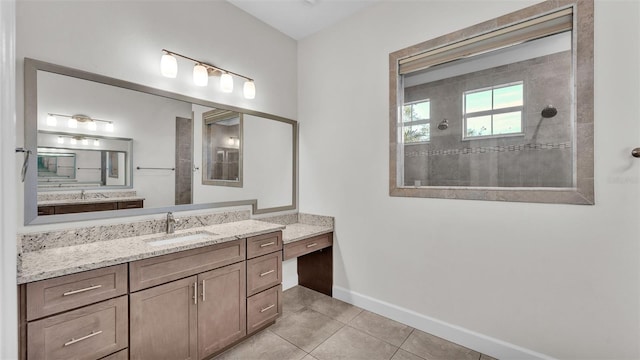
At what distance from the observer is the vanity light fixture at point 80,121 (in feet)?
5.21

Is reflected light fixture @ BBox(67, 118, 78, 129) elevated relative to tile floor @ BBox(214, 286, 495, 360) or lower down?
elevated

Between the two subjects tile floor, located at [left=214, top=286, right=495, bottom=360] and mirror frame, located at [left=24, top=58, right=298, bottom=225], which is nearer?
mirror frame, located at [left=24, top=58, right=298, bottom=225]

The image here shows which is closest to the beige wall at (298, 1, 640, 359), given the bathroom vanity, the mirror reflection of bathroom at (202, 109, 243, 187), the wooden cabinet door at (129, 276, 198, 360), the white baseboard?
the white baseboard

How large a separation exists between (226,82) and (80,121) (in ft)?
3.43

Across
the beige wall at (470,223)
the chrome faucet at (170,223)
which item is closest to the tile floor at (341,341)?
the beige wall at (470,223)

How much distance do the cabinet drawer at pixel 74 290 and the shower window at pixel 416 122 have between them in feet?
7.25

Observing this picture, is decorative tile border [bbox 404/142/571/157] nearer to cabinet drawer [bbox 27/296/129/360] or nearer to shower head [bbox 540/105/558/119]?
shower head [bbox 540/105/558/119]

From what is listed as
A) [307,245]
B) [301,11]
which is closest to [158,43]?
[301,11]

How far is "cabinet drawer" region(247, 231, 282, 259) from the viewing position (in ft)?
Result: 6.55

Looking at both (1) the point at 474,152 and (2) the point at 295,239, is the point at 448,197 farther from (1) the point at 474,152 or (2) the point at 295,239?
(2) the point at 295,239

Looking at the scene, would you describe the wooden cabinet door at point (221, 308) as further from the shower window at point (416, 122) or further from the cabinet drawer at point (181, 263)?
the shower window at point (416, 122)

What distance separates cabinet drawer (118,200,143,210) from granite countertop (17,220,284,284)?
22 centimetres

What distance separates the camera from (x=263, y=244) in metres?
2.08

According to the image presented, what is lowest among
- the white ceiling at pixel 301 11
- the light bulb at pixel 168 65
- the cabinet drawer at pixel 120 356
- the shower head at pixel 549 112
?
the cabinet drawer at pixel 120 356
